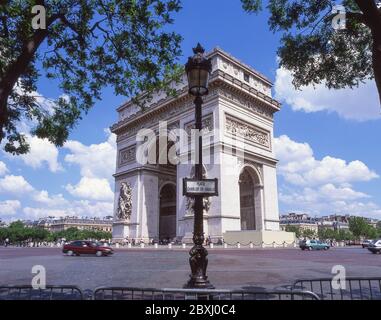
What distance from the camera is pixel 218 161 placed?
31359 mm

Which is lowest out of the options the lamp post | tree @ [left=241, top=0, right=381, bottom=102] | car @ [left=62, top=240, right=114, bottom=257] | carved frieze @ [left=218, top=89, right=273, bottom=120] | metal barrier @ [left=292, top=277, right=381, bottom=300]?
metal barrier @ [left=292, top=277, right=381, bottom=300]

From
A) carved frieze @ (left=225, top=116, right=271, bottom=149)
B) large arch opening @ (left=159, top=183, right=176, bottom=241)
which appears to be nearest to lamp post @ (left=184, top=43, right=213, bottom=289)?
carved frieze @ (left=225, top=116, right=271, bottom=149)

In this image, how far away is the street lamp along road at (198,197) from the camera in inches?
219

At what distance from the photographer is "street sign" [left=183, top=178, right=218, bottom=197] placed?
18.9 ft

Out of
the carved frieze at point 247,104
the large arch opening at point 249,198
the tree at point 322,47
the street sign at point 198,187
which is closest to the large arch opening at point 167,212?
the large arch opening at point 249,198

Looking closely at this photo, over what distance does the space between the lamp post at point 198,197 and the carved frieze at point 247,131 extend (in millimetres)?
26790

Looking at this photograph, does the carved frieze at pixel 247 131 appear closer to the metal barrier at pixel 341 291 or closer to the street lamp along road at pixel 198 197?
the metal barrier at pixel 341 291

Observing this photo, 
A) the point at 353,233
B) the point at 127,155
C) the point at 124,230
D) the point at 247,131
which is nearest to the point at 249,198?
the point at 247,131

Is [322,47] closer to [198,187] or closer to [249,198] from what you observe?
[198,187]

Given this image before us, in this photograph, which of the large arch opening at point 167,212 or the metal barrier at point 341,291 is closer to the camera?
the metal barrier at point 341,291

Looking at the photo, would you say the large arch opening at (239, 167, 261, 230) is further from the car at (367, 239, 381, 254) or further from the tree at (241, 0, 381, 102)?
the tree at (241, 0, 381, 102)

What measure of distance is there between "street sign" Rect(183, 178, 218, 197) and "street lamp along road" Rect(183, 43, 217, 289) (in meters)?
0.02

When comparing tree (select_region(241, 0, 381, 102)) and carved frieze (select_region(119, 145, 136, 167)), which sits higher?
carved frieze (select_region(119, 145, 136, 167))

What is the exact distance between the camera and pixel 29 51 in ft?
20.4
